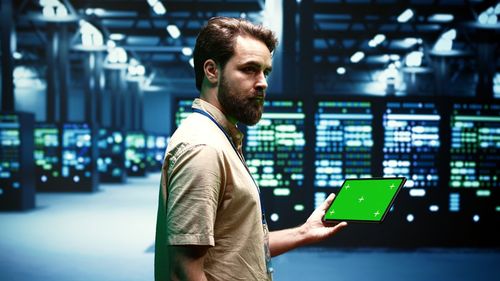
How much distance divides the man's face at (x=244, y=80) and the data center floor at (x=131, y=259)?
4.51 metres

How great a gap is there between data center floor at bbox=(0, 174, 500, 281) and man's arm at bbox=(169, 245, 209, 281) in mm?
4592

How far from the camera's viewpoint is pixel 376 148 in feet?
25.9

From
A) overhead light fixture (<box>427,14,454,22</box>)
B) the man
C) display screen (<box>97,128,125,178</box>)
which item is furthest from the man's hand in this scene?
display screen (<box>97,128,125,178</box>)

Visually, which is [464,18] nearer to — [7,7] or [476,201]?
[476,201]

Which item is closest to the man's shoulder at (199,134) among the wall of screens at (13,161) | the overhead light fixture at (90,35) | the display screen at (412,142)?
the display screen at (412,142)

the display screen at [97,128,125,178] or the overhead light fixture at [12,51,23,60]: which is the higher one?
the overhead light fixture at [12,51,23,60]

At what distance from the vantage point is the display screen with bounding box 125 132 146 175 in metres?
25.5

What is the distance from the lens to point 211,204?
1.81 metres

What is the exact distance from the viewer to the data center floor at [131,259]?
6508 millimetres

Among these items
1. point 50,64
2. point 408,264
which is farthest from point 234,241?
point 50,64

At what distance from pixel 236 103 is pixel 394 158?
6188 mm

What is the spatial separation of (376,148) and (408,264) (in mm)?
1627

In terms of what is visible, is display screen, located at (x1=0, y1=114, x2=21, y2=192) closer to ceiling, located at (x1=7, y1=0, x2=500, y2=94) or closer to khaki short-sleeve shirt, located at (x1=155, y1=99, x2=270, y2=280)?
ceiling, located at (x1=7, y1=0, x2=500, y2=94)

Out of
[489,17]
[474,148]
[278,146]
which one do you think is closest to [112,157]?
[489,17]
